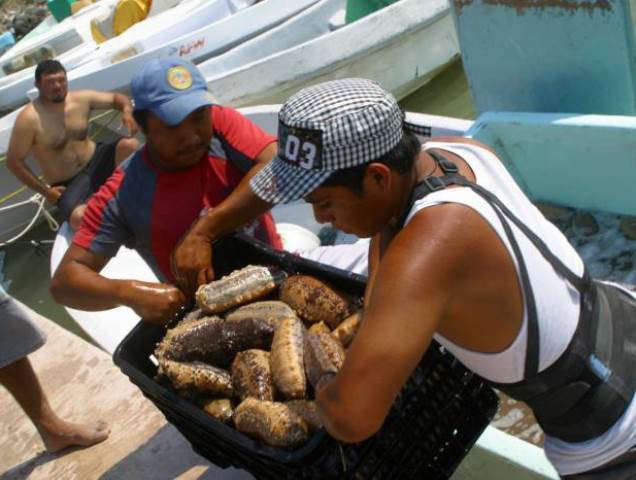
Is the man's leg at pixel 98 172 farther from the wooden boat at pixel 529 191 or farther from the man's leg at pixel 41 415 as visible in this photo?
the man's leg at pixel 41 415

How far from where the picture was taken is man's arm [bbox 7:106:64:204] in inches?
276

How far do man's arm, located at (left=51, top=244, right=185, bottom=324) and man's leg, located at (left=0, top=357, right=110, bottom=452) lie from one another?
0.59 metres

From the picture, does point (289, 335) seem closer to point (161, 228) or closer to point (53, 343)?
point (161, 228)

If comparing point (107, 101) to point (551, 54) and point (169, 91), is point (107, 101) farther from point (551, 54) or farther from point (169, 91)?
point (169, 91)

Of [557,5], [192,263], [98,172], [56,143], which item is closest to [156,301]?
[192,263]

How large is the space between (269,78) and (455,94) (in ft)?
8.03

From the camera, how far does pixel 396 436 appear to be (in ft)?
5.87

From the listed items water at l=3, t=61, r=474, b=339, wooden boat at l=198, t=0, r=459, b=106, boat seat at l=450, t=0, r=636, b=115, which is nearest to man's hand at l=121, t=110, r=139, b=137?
wooden boat at l=198, t=0, r=459, b=106

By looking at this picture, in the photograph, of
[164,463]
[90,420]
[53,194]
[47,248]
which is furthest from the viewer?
[47,248]

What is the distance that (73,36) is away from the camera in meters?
11.1

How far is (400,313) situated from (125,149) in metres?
5.57

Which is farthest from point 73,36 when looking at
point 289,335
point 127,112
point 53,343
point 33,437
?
point 289,335

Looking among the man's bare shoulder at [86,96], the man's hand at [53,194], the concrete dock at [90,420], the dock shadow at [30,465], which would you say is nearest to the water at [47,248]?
the man's hand at [53,194]

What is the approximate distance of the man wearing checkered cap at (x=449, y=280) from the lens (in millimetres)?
1416
